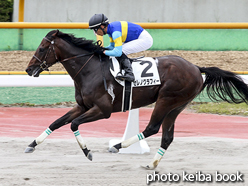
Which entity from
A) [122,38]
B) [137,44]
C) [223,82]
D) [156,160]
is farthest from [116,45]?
[223,82]

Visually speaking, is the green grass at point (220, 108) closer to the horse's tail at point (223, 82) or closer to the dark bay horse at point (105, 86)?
the horse's tail at point (223, 82)

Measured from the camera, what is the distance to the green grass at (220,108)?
8500mm

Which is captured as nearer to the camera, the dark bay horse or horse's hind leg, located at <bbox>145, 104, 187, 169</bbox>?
the dark bay horse

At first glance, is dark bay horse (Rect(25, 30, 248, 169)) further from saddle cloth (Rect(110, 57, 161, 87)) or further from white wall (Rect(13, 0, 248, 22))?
white wall (Rect(13, 0, 248, 22))

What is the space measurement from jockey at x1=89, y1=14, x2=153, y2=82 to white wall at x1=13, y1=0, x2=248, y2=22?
7200mm

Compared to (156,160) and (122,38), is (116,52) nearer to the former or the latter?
(122,38)

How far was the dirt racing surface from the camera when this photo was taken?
977 cm

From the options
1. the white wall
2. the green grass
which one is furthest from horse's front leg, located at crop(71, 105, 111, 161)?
the white wall

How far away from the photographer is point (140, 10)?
12.3 m

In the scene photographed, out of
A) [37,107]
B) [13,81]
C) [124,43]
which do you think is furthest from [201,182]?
[37,107]

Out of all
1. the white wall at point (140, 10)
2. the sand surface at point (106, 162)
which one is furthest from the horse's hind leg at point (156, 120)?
the white wall at point (140, 10)

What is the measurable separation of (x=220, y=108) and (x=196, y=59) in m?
1.89

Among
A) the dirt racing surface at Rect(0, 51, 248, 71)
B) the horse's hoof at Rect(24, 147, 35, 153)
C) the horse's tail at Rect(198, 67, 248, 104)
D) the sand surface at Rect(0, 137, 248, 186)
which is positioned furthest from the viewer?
the dirt racing surface at Rect(0, 51, 248, 71)

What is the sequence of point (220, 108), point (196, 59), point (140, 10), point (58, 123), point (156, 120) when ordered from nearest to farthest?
point (156, 120) → point (58, 123) → point (220, 108) → point (196, 59) → point (140, 10)
